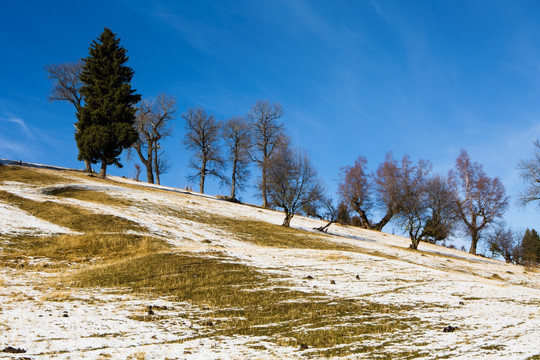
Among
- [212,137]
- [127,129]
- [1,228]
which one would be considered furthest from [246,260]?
[212,137]

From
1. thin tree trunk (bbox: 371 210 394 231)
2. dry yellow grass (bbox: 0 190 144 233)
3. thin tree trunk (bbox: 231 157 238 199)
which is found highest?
thin tree trunk (bbox: 231 157 238 199)

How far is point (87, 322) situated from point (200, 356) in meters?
2.91

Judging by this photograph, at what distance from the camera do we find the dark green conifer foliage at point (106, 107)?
37.9 meters

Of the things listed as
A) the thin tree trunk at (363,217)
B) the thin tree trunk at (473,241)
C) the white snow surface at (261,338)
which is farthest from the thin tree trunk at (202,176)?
the white snow surface at (261,338)

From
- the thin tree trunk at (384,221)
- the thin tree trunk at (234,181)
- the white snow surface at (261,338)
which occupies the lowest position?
the white snow surface at (261,338)

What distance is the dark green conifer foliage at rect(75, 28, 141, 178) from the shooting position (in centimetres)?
3791

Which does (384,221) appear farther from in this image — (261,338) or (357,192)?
(261,338)

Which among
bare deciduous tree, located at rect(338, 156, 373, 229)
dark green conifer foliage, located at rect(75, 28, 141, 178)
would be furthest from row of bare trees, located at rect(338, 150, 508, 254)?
dark green conifer foliage, located at rect(75, 28, 141, 178)

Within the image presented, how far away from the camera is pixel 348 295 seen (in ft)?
31.3

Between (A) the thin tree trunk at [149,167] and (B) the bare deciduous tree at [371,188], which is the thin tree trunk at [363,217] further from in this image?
(A) the thin tree trunk at [149,167]

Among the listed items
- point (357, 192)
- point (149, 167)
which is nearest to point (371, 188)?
point (357, 192)

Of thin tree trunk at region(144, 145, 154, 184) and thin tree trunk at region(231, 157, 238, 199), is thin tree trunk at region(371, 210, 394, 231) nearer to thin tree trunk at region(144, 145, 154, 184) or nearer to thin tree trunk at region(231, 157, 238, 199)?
thin tree trunk at region(231, 157, 238, 199)

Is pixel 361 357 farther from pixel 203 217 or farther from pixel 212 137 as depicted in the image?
pixel 212 137

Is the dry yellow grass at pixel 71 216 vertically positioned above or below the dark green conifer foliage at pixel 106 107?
below
